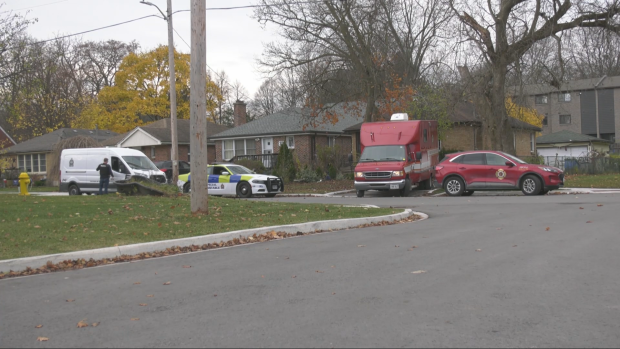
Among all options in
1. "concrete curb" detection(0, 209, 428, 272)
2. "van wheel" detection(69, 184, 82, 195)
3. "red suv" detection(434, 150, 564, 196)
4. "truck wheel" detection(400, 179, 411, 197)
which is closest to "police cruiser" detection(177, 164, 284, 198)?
"van wheel" detection(69, 184, 82, 195)

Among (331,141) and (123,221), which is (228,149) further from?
(123,221)

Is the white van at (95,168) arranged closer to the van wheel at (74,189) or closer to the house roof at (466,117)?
the van wheel at (74,189)

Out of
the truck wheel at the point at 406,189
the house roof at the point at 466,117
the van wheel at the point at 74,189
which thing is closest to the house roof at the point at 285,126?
the house roof at the point at 466,117

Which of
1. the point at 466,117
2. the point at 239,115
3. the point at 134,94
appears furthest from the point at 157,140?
the point at 466,117

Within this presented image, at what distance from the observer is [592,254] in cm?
925

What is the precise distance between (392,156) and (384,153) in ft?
1.28

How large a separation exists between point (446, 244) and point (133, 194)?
52.1 ft

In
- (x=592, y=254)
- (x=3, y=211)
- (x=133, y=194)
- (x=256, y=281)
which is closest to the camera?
(x=256, y=281)

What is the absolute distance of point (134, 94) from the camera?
61.9m

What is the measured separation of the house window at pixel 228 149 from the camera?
45.3 m

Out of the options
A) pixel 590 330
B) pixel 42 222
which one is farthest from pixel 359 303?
pixel 42 222

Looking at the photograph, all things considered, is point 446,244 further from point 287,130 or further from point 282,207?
point 287,130

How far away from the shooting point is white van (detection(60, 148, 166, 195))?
2831cm

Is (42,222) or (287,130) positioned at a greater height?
(287,130)
